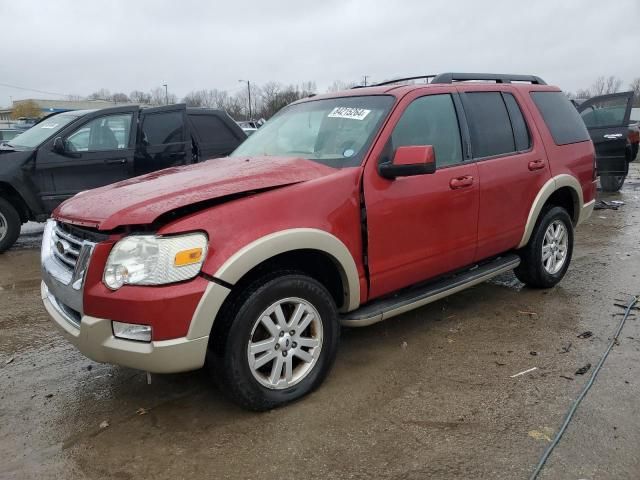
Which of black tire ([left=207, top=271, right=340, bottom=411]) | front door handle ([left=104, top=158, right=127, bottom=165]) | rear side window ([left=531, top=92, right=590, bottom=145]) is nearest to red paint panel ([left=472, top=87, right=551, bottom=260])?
rear side window ([left=531, top=92, right=590, bottom=145])

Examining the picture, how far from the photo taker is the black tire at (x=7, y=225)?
22.7 feet

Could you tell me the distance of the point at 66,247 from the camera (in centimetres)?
296

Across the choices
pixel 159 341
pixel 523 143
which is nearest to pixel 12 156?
pixel 159 341

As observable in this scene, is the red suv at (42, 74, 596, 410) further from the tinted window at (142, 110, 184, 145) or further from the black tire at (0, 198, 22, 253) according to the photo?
the black tire at (0, 198, 22, 253)

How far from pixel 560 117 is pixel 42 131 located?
22.1ft

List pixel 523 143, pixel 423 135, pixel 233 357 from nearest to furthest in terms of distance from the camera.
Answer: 1. pixel 233 357
2. pixel 423 135
3. pixel 523 143

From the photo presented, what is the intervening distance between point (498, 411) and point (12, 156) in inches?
265

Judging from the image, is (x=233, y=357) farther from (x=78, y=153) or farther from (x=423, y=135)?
(x=78, y=153)

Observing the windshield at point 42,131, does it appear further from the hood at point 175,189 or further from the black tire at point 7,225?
the hood at point 175,189

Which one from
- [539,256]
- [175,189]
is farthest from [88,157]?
[539,256]

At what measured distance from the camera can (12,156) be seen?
22.6 feet

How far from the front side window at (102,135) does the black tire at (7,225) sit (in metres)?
1.11

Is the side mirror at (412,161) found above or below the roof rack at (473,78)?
below

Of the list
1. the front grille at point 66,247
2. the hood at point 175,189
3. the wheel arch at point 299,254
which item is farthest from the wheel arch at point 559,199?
the front grille at point 66,247
